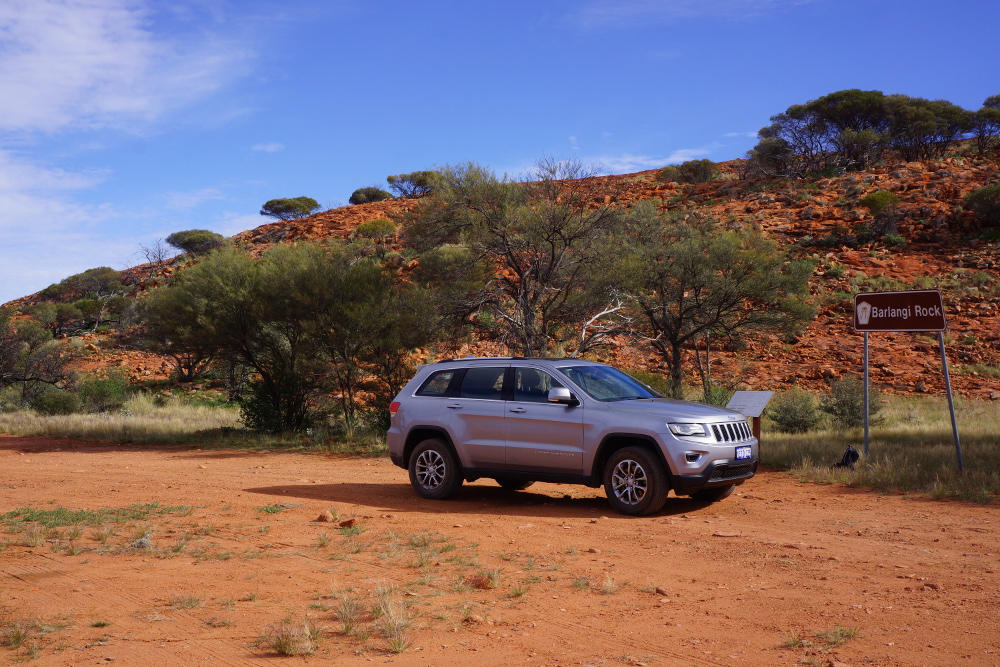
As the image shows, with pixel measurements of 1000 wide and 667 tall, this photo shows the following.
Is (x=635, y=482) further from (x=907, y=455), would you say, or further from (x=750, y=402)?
(x=907, y=455)

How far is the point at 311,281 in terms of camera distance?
2092 cm

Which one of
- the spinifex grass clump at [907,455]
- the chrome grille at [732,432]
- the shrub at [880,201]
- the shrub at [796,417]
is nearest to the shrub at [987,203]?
the shrub at [880,201]

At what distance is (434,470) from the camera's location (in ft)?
34.9

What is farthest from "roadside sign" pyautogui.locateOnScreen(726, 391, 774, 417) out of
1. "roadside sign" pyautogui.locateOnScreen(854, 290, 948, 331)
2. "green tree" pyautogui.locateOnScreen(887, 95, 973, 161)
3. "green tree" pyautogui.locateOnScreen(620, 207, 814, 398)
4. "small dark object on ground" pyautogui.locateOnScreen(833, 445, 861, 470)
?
"green tree" pyautogui.locateOnScreen(887, 95, 973, 161)

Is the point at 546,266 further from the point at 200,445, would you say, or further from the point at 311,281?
the point at 200,445

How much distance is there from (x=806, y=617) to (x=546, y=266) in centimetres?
1592

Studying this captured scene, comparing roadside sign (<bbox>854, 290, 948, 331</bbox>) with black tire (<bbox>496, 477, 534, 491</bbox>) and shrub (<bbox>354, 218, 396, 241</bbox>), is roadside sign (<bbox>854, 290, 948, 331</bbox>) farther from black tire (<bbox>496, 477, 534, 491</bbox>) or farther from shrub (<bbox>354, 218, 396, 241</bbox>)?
shrub (<bbox>354, 218, 396, 241</bbox>)

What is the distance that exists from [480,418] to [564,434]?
119 centimetres

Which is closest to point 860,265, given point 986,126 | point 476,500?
point 986,126

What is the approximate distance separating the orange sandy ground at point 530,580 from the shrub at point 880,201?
34592 mm

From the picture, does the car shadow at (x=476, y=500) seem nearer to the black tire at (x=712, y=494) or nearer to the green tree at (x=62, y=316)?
the black tire at (x=712, y=494)

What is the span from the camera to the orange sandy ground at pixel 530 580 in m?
4.86

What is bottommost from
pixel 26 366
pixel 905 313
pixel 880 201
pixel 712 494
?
pixel 712 494

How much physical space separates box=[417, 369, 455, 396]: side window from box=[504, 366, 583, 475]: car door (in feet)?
3.24
